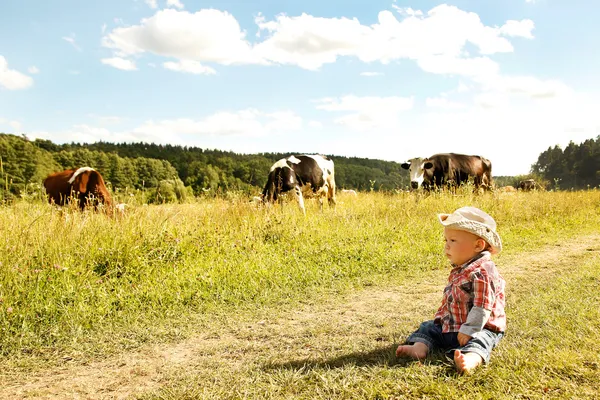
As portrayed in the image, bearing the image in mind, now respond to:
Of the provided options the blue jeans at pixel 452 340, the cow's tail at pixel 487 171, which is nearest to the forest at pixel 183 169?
the cow's tail at pixel 487 171

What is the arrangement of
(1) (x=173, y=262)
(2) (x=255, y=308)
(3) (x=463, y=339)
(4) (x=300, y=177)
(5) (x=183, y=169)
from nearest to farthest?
(3) (x=463, y=339) → (2) (x=255, y=308) → (1) (x=173, y=262) → (4) (x=300, y=177) → (5) (x=183, y=169)

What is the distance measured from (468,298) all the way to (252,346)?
6.11 ft

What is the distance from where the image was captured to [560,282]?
5395 millimetres

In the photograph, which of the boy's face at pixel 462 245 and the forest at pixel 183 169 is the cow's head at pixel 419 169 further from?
the boy's face at pixel 462 245

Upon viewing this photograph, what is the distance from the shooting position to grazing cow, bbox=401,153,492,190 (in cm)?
1551

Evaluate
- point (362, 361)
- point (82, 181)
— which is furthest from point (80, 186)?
point (362, 361)

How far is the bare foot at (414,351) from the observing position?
10.5 feet

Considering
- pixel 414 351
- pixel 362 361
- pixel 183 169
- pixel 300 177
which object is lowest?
pixel 362 361

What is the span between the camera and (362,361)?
3289 millimetres

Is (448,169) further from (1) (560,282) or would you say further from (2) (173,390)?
(2) (173,390)

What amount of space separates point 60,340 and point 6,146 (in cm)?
3763

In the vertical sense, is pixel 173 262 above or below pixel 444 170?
below

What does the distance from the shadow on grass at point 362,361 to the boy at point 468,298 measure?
0.07 meters

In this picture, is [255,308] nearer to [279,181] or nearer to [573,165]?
[279,181]
